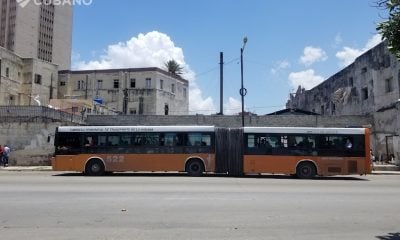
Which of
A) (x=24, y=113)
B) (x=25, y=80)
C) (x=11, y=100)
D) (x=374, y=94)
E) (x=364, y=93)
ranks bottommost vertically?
(x=24, y=113)

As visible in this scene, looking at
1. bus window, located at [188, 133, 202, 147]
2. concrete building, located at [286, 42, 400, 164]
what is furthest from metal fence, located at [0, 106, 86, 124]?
Answer: concrete building, located at [286, 42, 400, 164]

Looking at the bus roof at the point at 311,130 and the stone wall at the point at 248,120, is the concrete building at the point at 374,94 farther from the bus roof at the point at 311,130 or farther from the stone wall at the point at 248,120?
the bus roof at the point at 311,130

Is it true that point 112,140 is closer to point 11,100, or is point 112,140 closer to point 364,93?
point 364,93

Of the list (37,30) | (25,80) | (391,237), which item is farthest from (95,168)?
(37,30)

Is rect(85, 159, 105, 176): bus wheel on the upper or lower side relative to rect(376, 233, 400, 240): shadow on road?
upper

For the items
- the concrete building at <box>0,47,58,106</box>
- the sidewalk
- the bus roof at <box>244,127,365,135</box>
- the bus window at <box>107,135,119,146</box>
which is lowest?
the sidewalk

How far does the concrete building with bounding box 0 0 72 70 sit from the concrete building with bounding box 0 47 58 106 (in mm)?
48239

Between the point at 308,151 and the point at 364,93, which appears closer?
the point at 308,151

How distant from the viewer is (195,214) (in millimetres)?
10648

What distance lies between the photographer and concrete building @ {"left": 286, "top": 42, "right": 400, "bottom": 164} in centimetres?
3638

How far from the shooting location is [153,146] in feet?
84.6

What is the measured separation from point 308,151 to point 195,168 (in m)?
6.01

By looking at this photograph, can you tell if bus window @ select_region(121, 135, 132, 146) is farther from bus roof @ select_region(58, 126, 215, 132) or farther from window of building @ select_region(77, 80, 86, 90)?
window of building @ select_region(77, 80, 86, 90)

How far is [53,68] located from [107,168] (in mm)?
44104
